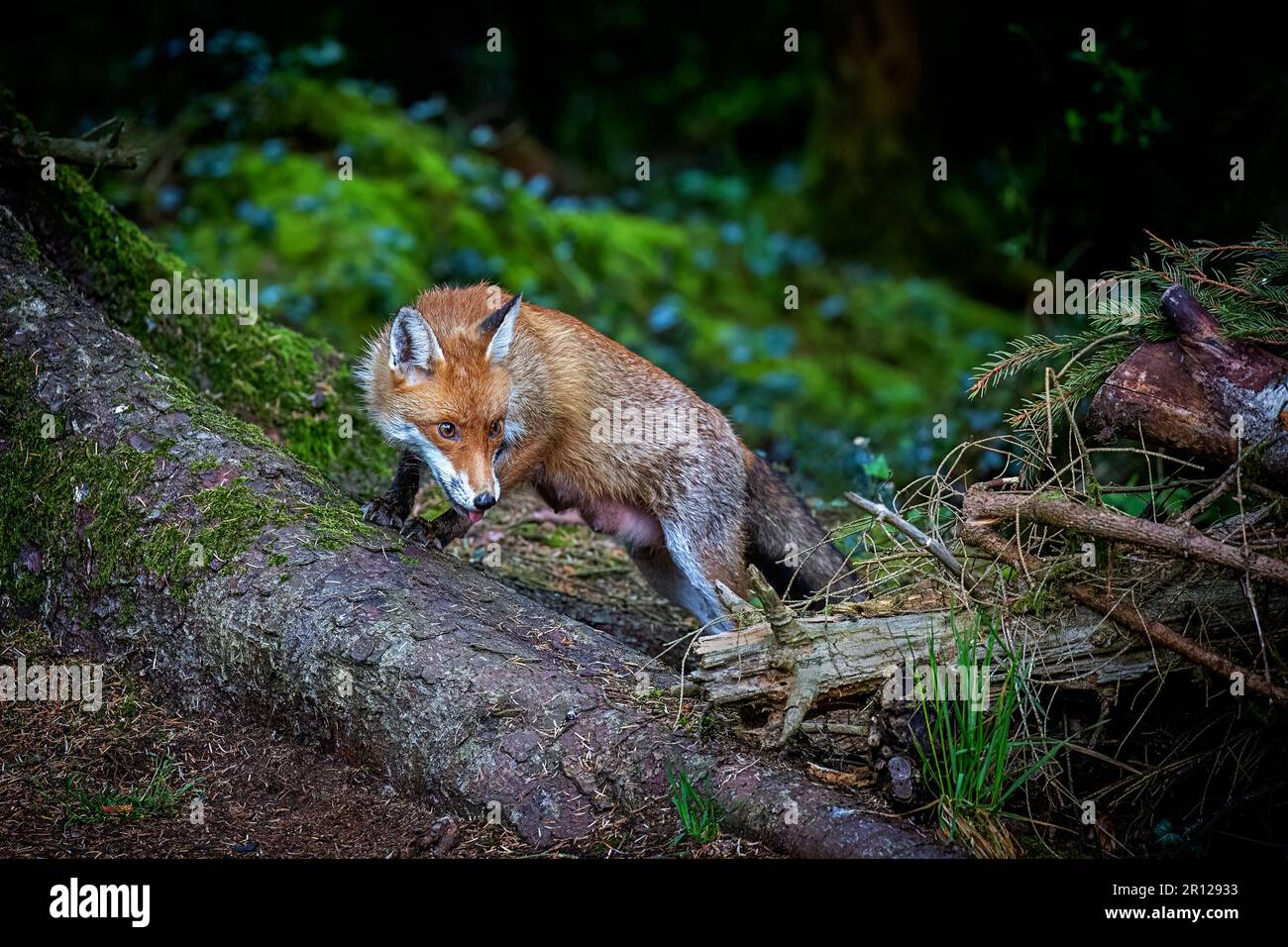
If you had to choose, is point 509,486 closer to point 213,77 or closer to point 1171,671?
point 1171,671

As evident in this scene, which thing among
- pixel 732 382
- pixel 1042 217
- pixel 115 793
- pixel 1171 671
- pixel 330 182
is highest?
pixel 330 182

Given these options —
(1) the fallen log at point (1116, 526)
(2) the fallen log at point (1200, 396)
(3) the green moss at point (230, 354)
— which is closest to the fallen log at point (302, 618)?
(3) the green moss at point (230, 354)

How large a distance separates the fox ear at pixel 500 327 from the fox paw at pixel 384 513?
0.86 meters

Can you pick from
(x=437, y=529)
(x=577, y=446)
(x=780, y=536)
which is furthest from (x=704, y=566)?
(x=437, y=529)

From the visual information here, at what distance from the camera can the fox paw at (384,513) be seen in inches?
198

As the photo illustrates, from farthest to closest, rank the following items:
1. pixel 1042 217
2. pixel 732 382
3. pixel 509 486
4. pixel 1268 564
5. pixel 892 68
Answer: pixel 892 68, pixel 732 382, pixel 1042 217, pixel 509 486, pixel 1268 564

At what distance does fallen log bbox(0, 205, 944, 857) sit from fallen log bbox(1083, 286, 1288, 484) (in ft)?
5.89

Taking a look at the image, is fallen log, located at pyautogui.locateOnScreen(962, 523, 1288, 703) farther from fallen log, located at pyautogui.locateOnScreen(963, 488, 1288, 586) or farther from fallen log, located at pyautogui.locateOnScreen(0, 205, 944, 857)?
fallen log, located at pyautogui.locateOnScreen(0, 205, 944, 857)

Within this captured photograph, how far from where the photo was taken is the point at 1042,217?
7.41 metres

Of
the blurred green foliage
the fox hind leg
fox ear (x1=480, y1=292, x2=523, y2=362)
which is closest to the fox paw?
fox ear (x1=480, y1=292, x2=523, y2=362)

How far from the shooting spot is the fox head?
4.86 m

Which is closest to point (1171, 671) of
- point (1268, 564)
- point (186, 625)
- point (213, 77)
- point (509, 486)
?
point (1268, 564)

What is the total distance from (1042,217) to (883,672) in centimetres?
481

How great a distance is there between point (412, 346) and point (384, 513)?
813mm
